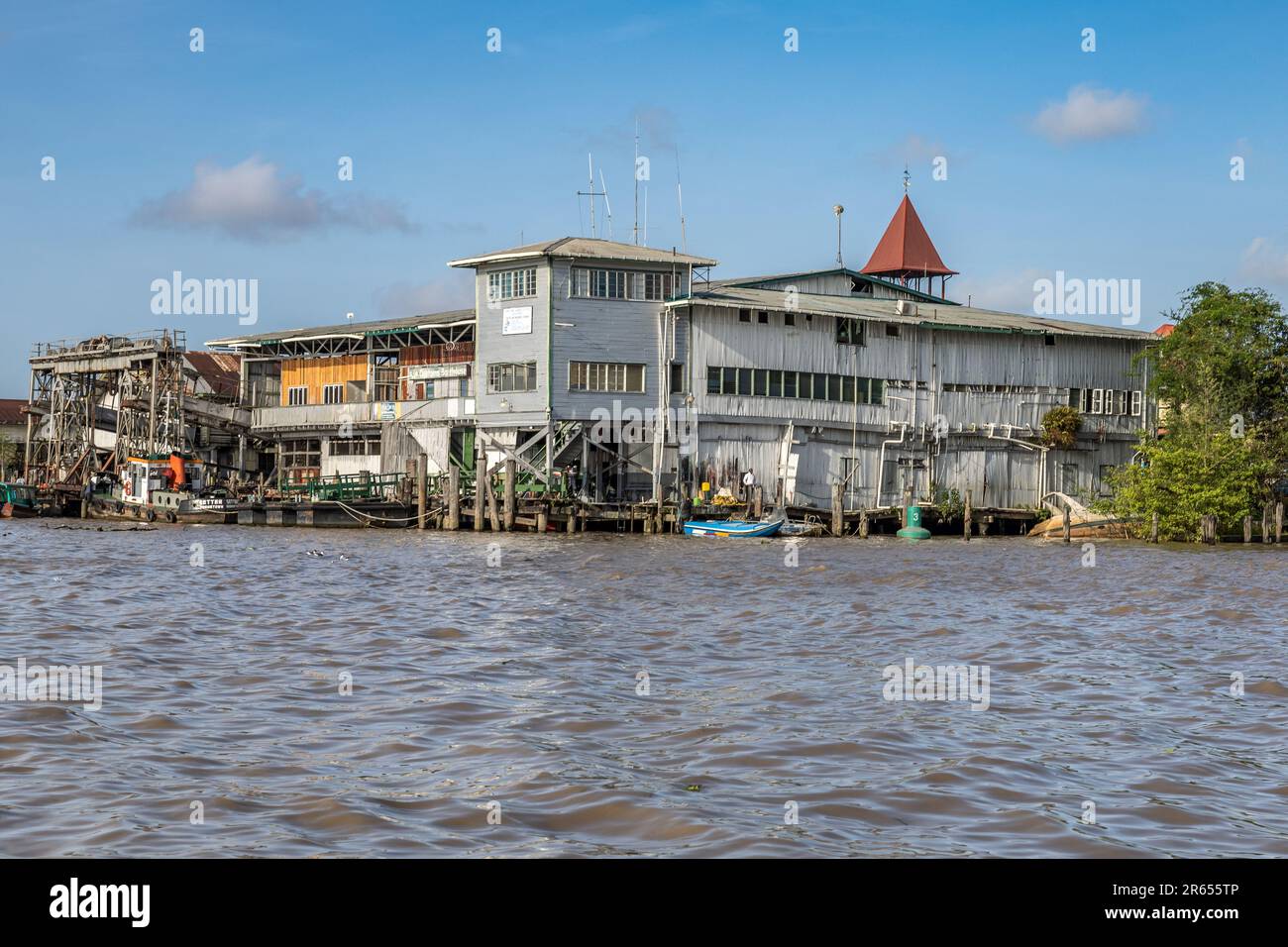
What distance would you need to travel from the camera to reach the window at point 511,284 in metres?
51.9

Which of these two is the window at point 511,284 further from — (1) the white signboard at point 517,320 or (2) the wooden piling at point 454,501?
(2) the wooden piling at point 454,501

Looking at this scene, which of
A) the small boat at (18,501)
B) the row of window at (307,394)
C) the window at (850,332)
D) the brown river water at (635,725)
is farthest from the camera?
the row of window at (307,394)

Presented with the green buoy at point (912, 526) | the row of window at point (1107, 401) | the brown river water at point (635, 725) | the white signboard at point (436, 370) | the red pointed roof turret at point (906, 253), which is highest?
the red pointed roof turret at point (906, 253)

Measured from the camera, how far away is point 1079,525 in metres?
51.8

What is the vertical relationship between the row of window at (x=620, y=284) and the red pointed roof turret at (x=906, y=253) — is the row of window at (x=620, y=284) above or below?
below

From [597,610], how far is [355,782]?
1272 cm

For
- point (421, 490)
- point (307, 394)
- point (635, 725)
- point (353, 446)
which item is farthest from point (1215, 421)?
point (635, 725)

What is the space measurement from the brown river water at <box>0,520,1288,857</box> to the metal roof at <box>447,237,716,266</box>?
2750 cm

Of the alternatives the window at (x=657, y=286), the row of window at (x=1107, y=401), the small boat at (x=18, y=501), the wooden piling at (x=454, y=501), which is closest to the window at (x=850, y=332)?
the window at (x=657, y=286)

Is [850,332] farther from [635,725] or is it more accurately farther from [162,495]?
[635,725]

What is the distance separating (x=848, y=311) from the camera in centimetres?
5631

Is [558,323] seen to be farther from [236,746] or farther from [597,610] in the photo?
[236,746]

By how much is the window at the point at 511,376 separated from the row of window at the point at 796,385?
269 inches
